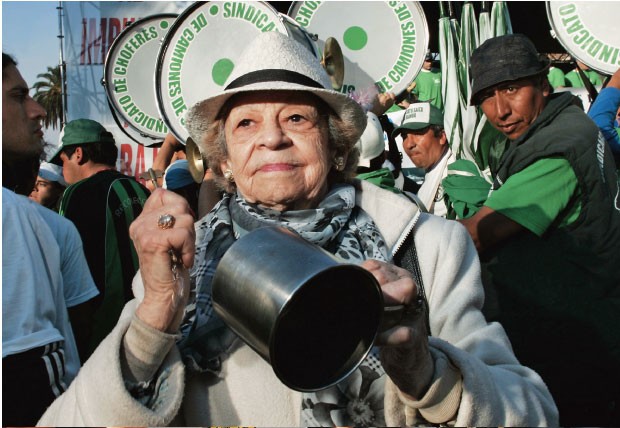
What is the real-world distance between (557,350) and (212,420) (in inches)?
67.4

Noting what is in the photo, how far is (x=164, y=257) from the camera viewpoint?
151 cm

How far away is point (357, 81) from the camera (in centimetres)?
450

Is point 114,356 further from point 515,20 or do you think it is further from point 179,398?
point 515,20

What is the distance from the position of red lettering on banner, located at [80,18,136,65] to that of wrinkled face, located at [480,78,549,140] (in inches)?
333

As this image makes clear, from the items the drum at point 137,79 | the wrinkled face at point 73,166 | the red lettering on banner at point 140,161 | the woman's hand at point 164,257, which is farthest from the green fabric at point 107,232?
the red lettering on banner at point 140,161

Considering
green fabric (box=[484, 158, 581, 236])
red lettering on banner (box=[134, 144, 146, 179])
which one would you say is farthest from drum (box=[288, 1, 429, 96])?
red lettering on banner (box=[134, 144, 146, 179])

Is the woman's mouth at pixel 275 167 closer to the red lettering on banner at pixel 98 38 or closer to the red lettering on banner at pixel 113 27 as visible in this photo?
the red lettering on banner at pixel 98 38

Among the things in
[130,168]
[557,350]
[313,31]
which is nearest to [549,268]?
[557,350]

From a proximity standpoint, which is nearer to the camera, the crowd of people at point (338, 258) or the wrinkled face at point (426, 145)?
the crowd of people at point (338, 258)

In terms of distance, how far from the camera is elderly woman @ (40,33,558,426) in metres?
1.51

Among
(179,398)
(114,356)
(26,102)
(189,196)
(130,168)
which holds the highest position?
(26,102)

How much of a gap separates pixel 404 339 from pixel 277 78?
1.01 m

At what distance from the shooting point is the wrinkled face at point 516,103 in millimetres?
3139

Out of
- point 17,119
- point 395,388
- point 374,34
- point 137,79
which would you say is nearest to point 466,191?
point 374,34
